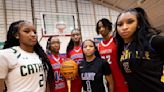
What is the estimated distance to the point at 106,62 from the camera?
2615 mm

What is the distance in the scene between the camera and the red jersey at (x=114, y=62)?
266cm

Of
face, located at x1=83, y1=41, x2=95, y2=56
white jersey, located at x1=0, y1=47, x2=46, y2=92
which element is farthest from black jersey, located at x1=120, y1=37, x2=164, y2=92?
face, located at x1=83, y1=41, x2=95, y2=56

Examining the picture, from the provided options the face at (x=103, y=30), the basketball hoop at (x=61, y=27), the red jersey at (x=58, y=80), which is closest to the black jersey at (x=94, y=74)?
the red jersey at (x=58, y=80)

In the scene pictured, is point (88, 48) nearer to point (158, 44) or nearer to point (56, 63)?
point (56, 63)

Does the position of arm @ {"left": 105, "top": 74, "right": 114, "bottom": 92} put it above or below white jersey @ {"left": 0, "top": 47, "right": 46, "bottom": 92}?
below

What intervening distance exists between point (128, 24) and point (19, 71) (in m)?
1.02

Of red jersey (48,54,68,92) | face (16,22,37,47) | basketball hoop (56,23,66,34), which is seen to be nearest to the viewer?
face (16,22,37,47)

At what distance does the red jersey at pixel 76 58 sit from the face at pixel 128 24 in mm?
1340

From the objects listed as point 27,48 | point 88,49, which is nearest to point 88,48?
point 88,49

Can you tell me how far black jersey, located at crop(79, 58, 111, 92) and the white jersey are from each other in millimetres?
760

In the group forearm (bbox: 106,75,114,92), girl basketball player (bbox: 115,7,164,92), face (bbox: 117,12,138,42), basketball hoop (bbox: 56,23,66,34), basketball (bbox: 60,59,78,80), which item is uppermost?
basketball hoop (bbox: 56,23,66,34)

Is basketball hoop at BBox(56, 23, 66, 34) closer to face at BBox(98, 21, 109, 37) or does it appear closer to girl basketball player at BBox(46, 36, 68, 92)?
girl basketball player at BBox(46, 36, 68, 92)

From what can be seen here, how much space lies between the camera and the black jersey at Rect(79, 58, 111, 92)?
250cm

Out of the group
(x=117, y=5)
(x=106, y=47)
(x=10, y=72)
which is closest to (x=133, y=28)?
(x=10, y=72)
